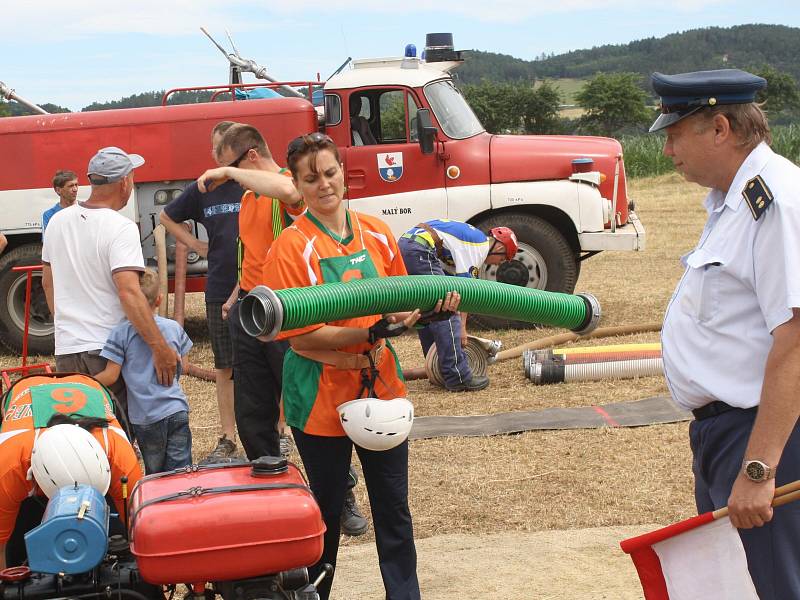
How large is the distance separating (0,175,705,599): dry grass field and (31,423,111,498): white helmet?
145 cm

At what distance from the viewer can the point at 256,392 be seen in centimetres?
512

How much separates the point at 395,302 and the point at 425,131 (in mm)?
7068

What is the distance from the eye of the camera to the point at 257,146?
5.33 metres

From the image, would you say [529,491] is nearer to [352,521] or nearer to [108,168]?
[352,521]

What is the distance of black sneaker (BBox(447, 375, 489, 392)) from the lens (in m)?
8.33

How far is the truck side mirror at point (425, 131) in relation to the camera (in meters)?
10.5

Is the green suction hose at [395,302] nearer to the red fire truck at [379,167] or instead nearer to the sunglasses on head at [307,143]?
the sunglasses on head at [307,143]

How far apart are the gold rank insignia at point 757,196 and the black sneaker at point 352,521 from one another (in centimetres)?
306

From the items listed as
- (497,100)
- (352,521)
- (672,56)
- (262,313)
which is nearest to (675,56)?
(672,56)

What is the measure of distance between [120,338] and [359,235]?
147cm

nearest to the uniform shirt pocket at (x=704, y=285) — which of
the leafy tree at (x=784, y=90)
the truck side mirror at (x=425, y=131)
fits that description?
the truck side mirror at (x=425, y=131)

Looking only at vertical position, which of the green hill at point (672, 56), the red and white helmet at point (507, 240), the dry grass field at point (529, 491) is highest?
the green hill at point (672, 56)

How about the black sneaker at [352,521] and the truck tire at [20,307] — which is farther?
the truck tire at [20,307]

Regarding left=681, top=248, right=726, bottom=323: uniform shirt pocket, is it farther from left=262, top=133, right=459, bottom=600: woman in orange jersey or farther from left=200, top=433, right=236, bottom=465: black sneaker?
left=200, top=433, right=236, bottom=465: black sneaker
